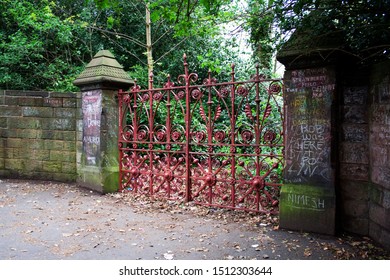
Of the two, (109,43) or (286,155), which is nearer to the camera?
(286,155)

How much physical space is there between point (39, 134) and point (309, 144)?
5.97m

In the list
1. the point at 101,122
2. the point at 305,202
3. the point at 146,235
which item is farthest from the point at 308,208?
the point at 101,122

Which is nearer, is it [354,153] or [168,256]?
[168,256]

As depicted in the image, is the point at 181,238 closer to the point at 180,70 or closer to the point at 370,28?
the point at 370,28

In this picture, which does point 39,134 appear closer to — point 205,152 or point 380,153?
point 205,152

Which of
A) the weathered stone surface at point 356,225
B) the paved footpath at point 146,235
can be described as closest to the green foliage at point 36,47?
the paved footpath at point 146,235

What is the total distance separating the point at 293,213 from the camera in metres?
4.36

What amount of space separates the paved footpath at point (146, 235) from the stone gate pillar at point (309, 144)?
253mm

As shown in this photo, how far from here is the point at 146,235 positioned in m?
4.32

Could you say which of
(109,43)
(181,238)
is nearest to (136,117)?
(181,238)

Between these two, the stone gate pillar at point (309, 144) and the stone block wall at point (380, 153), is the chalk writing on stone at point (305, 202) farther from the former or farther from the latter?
the stone block wall at point (380, 153)

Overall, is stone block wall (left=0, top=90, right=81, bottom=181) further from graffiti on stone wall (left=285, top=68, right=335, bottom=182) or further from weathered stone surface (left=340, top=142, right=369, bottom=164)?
weathered stone surface (left=340, top=142, right=369, bottom=164)

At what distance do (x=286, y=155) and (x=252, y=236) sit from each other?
44.7 inches

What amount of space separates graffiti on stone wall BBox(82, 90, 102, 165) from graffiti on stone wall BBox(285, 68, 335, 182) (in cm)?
376
